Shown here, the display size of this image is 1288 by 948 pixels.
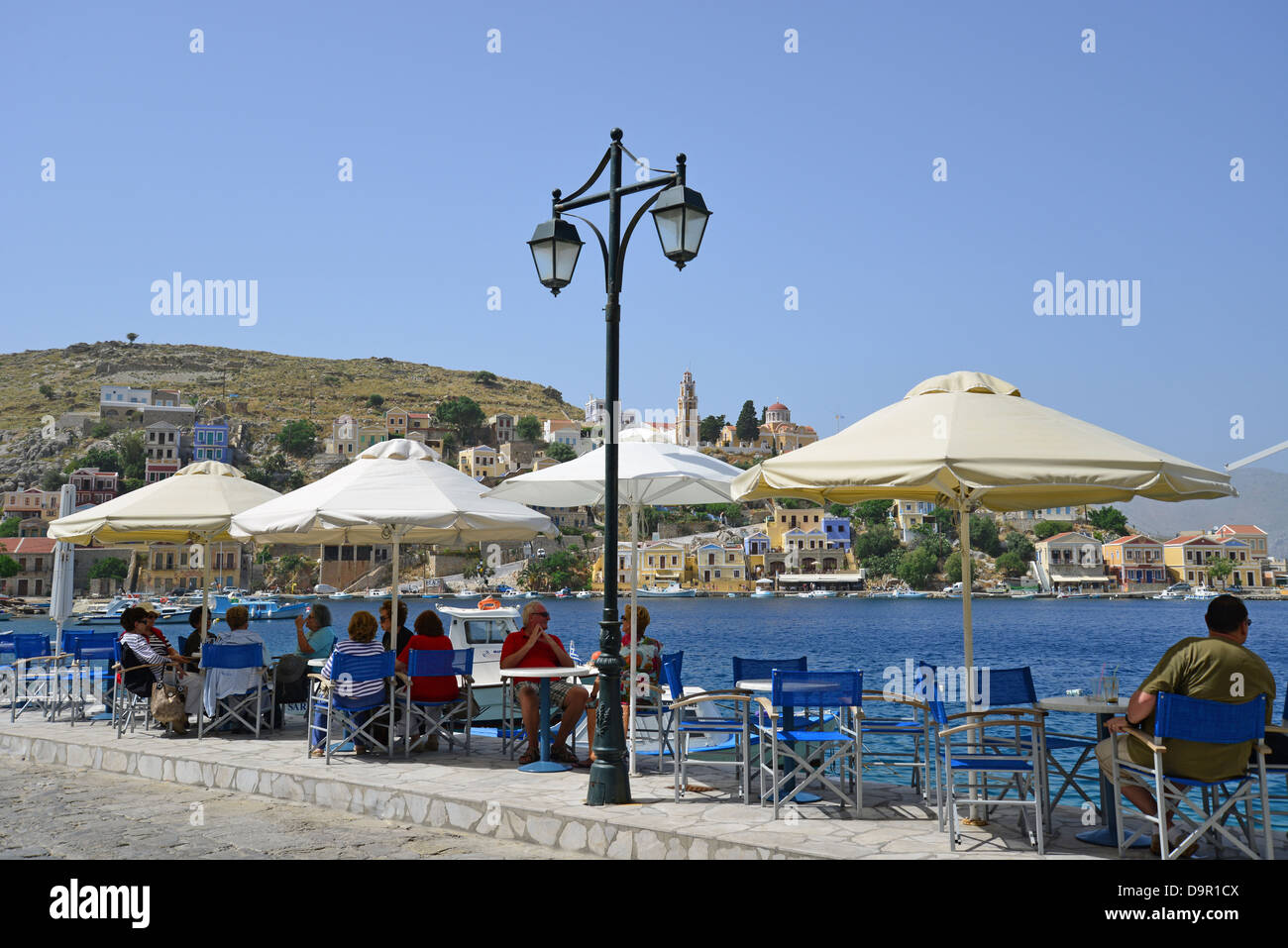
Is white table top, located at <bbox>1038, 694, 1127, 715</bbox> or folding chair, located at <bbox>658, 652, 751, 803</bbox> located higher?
white table top, located at <bbox>1038, 694, 1127, 715</bbox>

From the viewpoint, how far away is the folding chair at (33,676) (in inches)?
362

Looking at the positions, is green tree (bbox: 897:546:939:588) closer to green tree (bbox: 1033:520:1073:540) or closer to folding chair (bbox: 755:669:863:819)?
green tree (bbox: 1033:520:1073:540)

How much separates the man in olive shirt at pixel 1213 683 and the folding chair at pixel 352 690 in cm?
469

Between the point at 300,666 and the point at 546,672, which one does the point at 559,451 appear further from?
the point at 546,672

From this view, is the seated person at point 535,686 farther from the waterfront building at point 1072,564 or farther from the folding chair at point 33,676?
the waterfront building at point 1072,564

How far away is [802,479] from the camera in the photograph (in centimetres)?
471

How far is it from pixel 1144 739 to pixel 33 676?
9.58 metres

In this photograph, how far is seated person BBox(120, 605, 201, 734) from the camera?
25.5 ft

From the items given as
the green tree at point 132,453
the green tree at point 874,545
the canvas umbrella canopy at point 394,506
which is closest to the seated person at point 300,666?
the canvas umbrella canopy at point 394,506

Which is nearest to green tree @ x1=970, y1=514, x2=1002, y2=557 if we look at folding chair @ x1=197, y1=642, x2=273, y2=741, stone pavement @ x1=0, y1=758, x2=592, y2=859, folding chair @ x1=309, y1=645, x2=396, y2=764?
folding chair @ x1=197, y1=642, x2=273, y2=741

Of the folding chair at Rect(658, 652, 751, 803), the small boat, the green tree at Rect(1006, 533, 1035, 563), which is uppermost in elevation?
the folding chair at Rect(658, 652, 751, 803)

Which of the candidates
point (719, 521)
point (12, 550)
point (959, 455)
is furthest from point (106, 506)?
point (719, 521)

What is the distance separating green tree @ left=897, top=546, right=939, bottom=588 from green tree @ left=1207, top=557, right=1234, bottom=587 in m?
32.1
